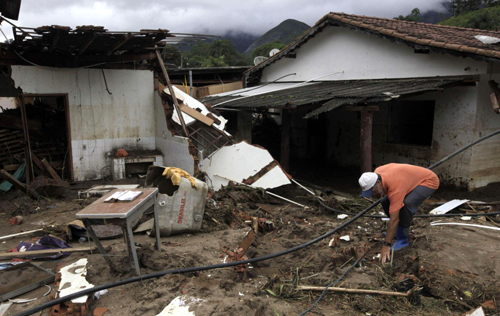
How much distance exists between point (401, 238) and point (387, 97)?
3621mm

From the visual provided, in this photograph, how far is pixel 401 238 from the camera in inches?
217

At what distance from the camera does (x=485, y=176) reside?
30.2 ft

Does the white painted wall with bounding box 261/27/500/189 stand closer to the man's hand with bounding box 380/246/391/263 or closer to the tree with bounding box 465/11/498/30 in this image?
the man's hand with bounding box 380/246/391/263

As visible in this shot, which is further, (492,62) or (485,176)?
(485,176)

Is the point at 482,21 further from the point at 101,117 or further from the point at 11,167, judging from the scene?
the point at 11,167

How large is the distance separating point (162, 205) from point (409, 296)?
3.70 meters

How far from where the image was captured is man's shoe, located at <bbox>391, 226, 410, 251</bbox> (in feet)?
17.9

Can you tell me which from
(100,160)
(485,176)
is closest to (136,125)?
(100,160)

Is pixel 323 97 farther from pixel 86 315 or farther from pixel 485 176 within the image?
pixel 86 315

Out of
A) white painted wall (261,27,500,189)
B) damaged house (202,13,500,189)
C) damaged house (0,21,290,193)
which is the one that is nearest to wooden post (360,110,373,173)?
damaged house (202,13,500,189)

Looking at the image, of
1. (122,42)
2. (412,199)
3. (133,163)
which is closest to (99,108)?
(133,163)

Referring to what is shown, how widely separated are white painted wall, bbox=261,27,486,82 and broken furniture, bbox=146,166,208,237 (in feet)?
23.1

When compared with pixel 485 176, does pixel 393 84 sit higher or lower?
higher

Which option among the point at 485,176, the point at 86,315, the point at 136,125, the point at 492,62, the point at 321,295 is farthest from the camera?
the point at 136,125
